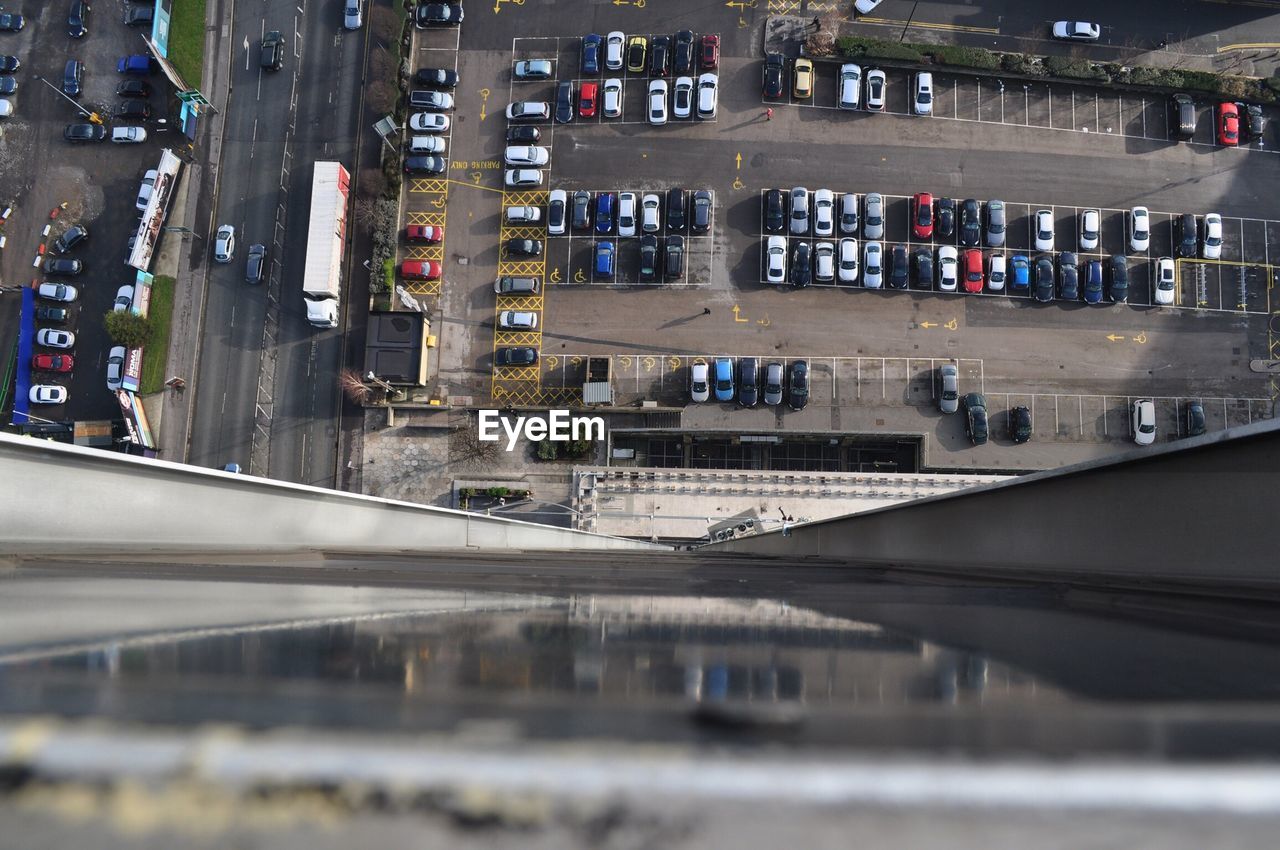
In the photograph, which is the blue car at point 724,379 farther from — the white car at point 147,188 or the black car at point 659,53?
the white car at point 147,188

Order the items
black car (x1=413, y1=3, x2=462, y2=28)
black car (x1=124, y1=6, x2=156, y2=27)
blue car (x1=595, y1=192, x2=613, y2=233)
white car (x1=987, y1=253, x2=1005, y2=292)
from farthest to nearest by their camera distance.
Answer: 1. black car (x1=124, y1=6, x2=156, y2=27)
2. black car (x1=413, y1=3, x2=462, y2=28)
3. blue car (x1=595, y1=192, x2=613, y2=233)
4. white car (x1=987, y1=253, x2=1005, y2=292)

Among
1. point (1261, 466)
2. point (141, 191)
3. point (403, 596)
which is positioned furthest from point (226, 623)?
point (141, 191)

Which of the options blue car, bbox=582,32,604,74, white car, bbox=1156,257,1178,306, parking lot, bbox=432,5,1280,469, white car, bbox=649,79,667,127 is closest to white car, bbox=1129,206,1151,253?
parking lot, bbox=432,5,1280,469

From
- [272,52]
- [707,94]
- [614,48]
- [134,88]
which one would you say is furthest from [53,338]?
[707,94]

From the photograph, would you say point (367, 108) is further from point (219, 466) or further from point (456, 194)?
point (219, 466)

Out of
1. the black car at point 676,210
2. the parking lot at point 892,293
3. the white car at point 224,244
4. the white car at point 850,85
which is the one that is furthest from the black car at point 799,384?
the white car at point 224,244

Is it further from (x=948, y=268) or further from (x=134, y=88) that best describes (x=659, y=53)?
(x=134, y=88)

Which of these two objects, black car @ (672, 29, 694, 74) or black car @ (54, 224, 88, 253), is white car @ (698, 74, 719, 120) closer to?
black car @ (672, 29, 694, 74)
